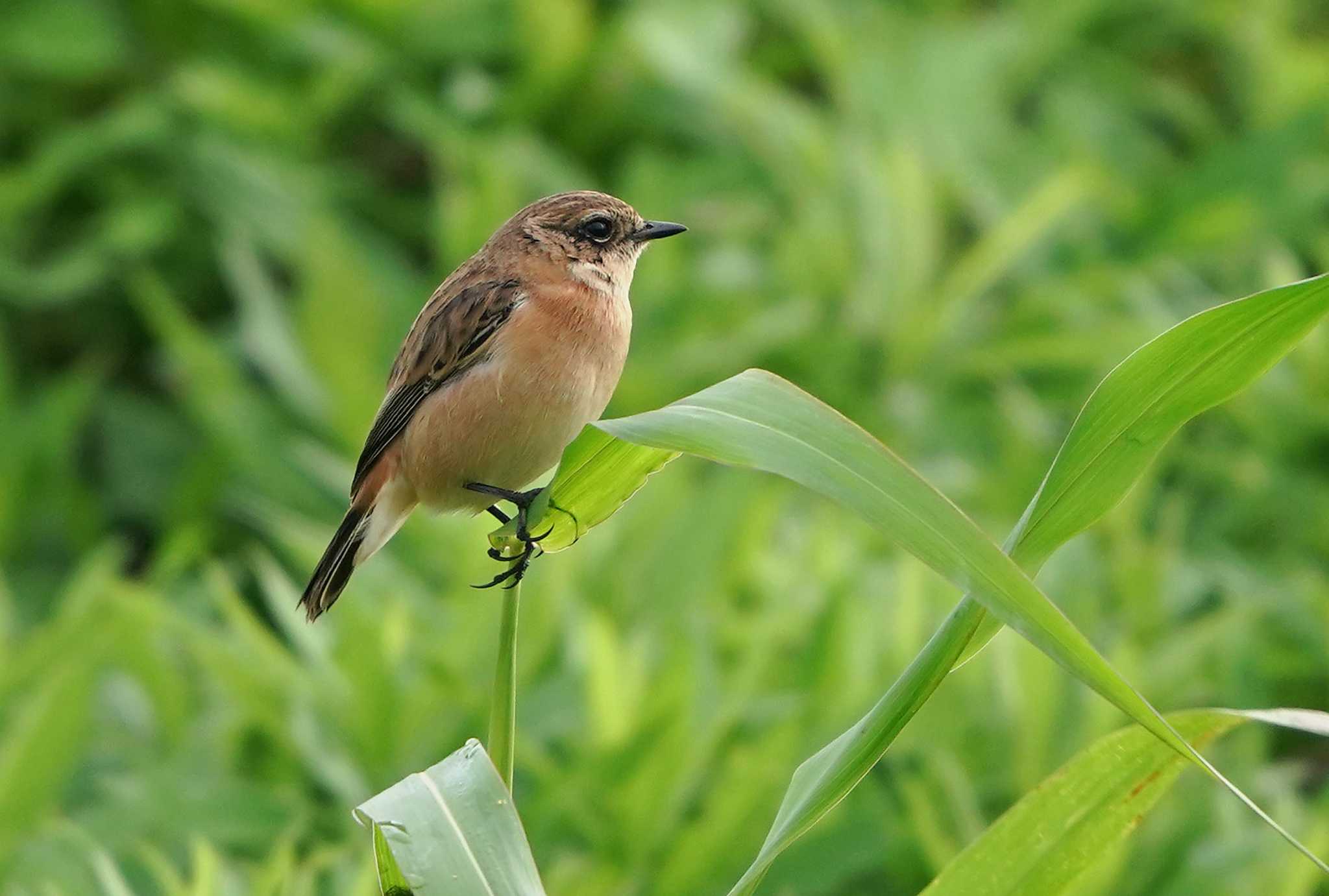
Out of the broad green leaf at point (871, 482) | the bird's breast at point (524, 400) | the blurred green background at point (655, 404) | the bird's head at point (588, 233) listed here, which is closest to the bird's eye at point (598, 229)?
the bird's head at point (588, 233)

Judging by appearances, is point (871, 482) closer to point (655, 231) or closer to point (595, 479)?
point (595, 479)

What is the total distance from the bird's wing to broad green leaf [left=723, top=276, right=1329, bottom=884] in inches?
56.3

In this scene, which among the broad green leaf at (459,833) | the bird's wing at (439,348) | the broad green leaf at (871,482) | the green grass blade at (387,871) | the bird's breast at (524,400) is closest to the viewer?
the broad green leaf at (871,482)

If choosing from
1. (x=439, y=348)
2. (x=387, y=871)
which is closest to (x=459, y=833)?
(x=387, y=871)

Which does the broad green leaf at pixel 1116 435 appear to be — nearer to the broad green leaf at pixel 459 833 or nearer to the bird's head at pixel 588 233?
the broad green leaf at pixel 459 833

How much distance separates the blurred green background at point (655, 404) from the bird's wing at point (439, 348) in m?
0.72

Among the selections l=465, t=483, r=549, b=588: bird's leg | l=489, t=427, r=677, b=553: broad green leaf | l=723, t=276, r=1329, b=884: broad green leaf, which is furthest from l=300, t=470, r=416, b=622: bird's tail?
l=723, t=276, r=1329, b=884: broad green leaf

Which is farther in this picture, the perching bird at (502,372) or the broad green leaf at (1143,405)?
the perching bird at (502,372)

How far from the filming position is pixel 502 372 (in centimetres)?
294

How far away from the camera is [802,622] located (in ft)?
14.1

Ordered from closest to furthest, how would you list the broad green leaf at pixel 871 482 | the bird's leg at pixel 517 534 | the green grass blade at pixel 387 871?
the broad green leaf at pixel 871 482 < the green grass blade at pixel 387 871 < the bird's leg at pixel 517 534

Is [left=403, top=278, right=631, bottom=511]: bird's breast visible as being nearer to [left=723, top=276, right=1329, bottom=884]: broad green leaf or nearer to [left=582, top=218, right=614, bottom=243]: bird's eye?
[left=582, top=218, right=614, bottom=243]: bird's eye

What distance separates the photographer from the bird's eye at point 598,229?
10.5 ft

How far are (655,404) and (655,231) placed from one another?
2314mm
